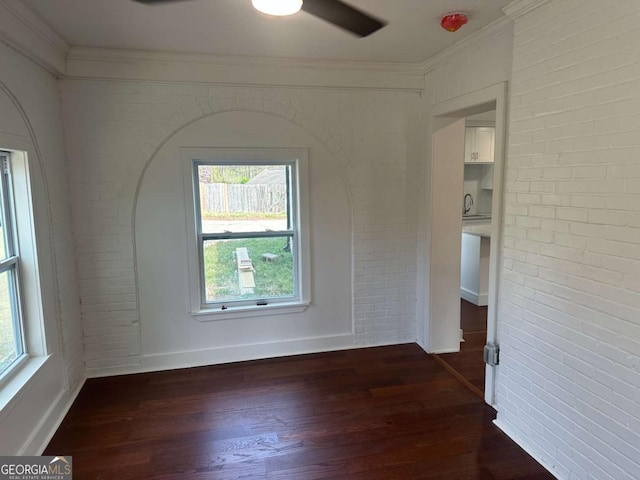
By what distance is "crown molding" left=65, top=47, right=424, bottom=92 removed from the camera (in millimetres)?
3023

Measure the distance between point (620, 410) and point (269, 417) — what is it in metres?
1.97

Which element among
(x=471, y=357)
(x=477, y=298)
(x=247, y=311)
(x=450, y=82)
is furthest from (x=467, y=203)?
(x=247, y=311)

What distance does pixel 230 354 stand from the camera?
3611 millimetres

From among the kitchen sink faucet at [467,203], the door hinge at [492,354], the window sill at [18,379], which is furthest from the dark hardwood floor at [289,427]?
the kitchen sink faucet at [467,203]

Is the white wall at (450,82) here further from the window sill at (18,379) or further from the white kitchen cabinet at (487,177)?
the window sill at (18,379)

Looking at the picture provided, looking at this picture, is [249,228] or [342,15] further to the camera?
[249,228]

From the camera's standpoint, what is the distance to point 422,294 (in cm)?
382

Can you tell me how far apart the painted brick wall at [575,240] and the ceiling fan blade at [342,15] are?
98cm

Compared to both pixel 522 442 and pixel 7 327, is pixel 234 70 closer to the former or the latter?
pixel 7 327

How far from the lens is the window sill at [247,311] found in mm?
3514

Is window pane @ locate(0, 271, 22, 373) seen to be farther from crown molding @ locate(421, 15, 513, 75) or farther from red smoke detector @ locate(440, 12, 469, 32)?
crown molding @ locate(421, 15, 513, 75)

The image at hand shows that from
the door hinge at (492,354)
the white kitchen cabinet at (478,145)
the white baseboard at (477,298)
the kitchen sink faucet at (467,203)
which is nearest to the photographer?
the door hinge at (492,354)

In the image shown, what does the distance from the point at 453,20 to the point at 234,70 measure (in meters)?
1.68

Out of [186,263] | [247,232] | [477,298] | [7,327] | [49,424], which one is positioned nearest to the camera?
[7,327]
